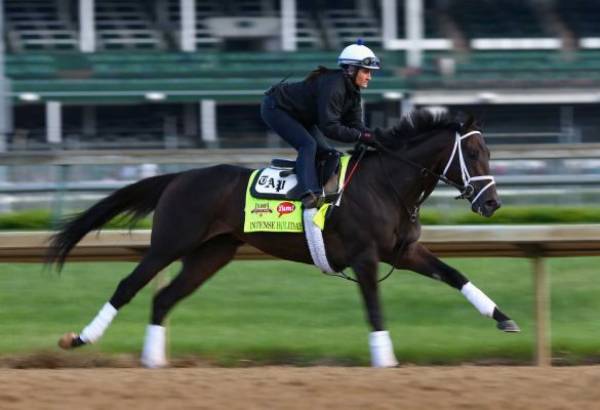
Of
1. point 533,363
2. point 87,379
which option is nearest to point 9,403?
point 87,379

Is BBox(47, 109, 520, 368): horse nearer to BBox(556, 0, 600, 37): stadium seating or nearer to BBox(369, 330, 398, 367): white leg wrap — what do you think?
BBox(369, 330, 398, 367): white leg wrap

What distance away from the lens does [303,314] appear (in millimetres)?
8633

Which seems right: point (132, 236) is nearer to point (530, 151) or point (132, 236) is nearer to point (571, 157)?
point (571, 157)

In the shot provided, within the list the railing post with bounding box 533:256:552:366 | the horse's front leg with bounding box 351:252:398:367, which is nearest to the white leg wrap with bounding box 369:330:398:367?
the horse's front leg with bounding box 351:252:398:367

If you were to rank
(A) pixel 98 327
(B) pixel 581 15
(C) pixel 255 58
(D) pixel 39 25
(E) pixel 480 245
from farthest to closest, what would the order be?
(B) pixel 581 15, (D) pixel 39 25, (C) pixel 255 58, (E) pixel 480 245, (A) pixel 98 327

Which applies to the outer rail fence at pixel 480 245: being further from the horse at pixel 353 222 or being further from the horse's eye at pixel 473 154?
the horse's eye at pixel 473 154

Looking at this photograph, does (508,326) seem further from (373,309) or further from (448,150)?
(448,150)

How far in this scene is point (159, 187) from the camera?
287 inches

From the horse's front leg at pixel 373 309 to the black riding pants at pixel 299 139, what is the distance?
51cm

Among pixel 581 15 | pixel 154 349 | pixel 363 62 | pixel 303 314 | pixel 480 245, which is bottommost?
pixel 303 314

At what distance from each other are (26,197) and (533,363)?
23.4 feet

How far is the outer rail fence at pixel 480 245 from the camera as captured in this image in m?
6.96

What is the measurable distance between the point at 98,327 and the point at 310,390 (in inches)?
74.0

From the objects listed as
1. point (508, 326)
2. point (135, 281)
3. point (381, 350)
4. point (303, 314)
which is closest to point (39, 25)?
point (303, 314)
